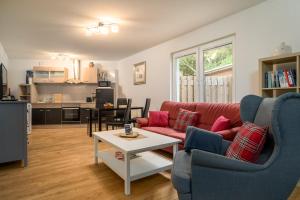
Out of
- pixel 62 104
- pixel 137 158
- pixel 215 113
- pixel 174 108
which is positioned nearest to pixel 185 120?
pixel 215 113

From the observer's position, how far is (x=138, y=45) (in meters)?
5.13

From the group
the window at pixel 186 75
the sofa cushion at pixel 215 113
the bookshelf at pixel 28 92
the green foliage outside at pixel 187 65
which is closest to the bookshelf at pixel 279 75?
the sofa cushion at pixel 215 113

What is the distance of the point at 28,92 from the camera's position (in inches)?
256

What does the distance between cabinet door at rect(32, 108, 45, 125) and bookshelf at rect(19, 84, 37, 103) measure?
16.1 inches

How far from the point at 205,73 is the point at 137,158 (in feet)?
7.28

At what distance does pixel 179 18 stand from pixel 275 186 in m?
2.78

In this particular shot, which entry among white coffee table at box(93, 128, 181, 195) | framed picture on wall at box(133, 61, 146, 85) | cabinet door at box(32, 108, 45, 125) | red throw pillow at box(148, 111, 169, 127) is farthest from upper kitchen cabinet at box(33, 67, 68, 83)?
white coffee table at box(93, 128, 181, 195)

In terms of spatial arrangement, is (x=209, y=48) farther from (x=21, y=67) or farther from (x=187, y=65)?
(x=21, y=67)

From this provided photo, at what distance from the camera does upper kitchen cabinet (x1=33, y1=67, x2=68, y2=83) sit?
21.1ft

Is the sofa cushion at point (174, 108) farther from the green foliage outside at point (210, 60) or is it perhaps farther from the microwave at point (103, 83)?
the microwave at point (103, 83)

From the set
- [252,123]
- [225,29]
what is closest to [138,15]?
[225,29]

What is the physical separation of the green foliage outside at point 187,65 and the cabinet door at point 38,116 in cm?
449

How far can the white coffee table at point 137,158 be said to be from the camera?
2.09m

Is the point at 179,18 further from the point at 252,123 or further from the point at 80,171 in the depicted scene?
the point at 80,171
